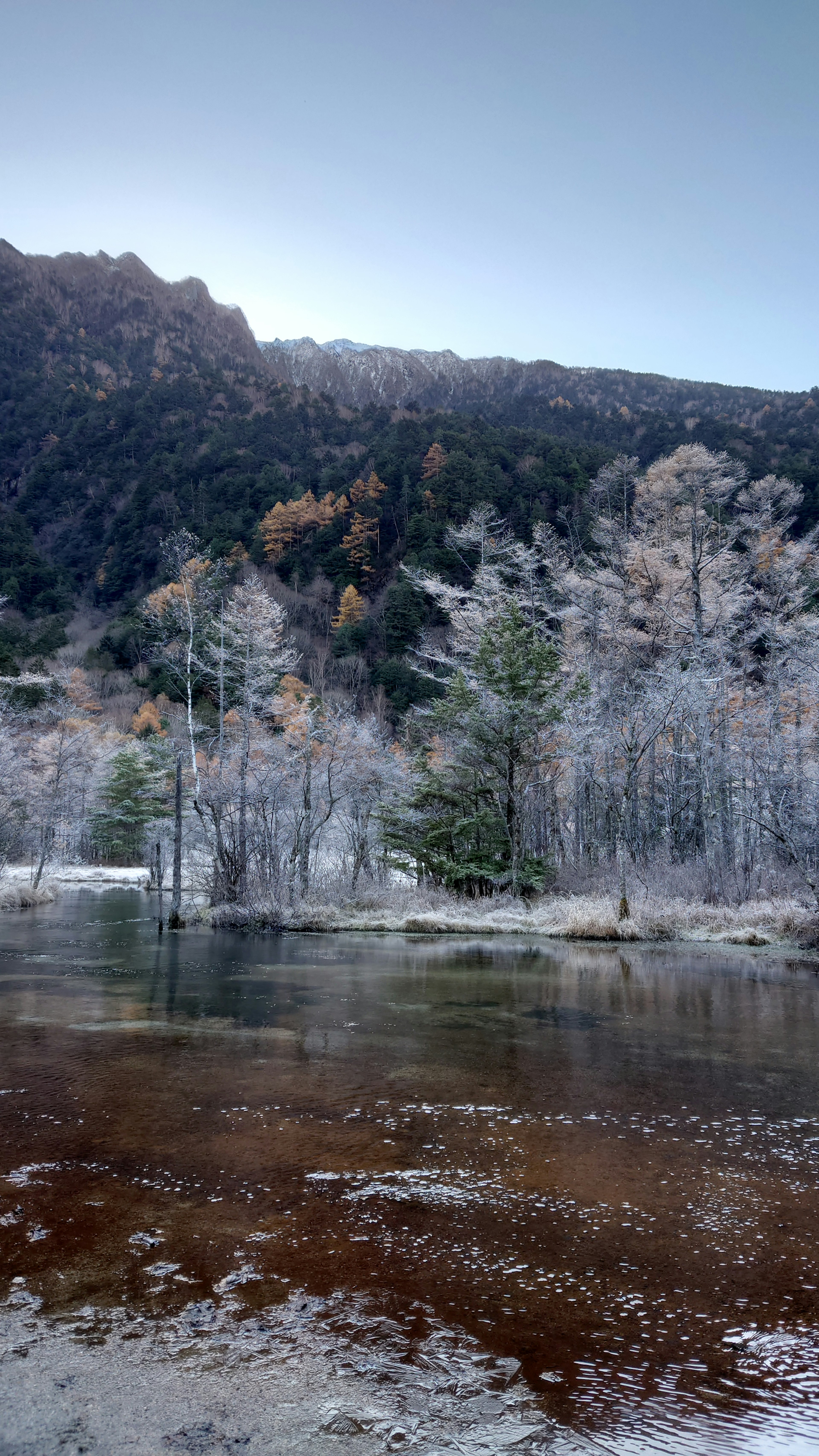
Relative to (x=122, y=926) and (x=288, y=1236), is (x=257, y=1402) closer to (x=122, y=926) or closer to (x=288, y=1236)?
(x=288, y=1236)

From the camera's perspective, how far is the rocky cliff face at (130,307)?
154 metres

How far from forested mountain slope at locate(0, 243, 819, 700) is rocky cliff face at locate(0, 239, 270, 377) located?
282cm

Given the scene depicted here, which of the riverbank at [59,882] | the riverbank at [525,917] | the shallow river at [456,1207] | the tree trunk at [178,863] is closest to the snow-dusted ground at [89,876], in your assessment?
the riverbank at [59,882]

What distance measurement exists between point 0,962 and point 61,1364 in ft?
40.3

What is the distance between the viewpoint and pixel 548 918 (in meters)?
18.1

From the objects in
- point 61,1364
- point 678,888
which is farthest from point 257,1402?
point 678,888

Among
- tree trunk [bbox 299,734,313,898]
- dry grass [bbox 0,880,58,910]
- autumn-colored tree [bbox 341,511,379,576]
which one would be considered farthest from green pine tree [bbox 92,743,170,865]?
autumn-colored tree [bbox 341,511,379,576]

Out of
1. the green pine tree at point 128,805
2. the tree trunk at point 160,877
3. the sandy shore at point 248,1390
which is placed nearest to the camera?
the sandy shore at point 248,1390

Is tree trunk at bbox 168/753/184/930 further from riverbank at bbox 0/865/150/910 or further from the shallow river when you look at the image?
the shallow river

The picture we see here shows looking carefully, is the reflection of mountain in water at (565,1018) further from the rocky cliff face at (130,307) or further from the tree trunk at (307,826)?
the rocky cliff face at (130,307)

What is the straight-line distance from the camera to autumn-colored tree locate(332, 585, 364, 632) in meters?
61.6

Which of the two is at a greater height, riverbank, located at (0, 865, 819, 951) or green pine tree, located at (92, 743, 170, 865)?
green pine tree, located at (92, 743, 170, 865)

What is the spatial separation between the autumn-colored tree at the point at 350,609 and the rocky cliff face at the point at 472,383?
42167 millimetres

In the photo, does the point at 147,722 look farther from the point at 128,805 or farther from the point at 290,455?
the point at 290,455
